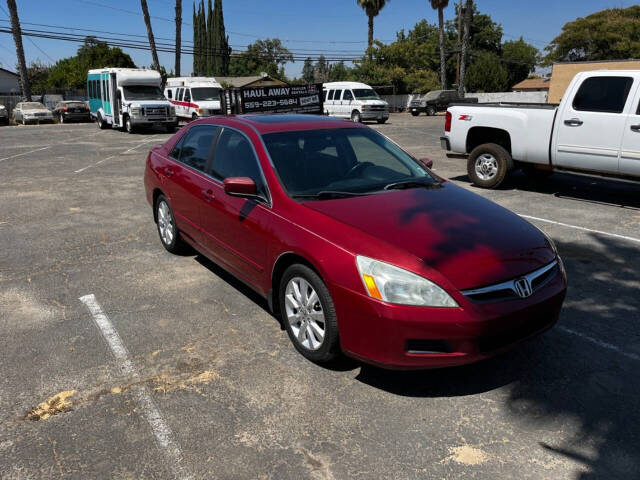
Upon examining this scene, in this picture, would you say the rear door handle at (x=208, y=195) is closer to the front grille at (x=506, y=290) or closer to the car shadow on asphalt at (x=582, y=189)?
the front grille at (x=506, y=290)

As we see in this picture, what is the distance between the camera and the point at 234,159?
4586 millimetres

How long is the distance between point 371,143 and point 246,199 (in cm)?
141

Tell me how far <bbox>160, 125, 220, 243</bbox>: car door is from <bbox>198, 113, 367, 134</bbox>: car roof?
253 millimetres

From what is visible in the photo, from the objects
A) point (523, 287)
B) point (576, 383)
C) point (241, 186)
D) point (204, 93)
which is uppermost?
point (204, 93)

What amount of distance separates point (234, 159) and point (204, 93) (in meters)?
23.0

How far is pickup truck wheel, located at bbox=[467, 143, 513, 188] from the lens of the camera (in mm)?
9203

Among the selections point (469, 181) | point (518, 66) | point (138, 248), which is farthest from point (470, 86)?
point (138, 248)

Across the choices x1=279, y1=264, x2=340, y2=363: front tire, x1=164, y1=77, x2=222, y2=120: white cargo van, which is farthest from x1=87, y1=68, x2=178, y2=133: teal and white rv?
x1=279, y1=264, x2=340, y2=363: front tire

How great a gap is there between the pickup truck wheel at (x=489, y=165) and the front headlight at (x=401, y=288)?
682 centimetres

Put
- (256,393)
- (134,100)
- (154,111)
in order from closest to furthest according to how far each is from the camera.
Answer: (256,393) < (154,111) < (134,100)

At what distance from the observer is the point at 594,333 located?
412 cm

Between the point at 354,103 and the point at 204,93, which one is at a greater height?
the point at 204,93

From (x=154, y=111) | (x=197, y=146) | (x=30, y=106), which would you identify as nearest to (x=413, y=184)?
(x=197, y=146)

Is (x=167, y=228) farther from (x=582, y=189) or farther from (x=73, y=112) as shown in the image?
(x=73, y=112)
